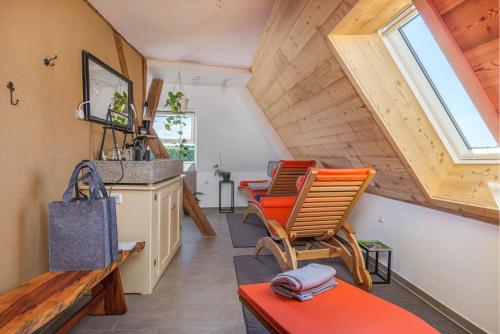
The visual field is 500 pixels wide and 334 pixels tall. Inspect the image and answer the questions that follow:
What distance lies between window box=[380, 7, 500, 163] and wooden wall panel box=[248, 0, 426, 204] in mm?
349

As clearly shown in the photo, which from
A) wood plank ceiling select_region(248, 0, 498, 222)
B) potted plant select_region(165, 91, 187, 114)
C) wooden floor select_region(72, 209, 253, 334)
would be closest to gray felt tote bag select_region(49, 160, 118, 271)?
wooden floor select_region(72, 209, 253, 334)

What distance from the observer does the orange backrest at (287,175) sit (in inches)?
159

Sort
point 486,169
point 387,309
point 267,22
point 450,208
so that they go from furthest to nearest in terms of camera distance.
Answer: point 267,22 < point 450,208 < point 486,169 < point 387,309

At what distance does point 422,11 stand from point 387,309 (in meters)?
1.39

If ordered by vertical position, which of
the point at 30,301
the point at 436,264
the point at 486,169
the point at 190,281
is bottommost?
the point at 190,281

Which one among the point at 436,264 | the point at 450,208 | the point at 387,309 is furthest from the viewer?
the point at 436,264

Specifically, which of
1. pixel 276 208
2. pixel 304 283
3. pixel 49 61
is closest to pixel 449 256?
pixel 304 283

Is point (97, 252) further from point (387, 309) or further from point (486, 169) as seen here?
point (486, 169)

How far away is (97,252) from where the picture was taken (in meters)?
1.56

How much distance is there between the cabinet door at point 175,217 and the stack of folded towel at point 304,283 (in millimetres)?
1660

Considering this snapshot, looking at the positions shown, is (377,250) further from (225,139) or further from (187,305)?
(225,139)

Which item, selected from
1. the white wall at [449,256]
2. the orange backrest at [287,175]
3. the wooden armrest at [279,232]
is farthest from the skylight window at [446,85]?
the orange backrest at [287,175]

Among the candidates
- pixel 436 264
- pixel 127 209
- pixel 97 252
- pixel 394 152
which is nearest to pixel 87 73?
pixel 127 209

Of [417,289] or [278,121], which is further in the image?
[278,121]
